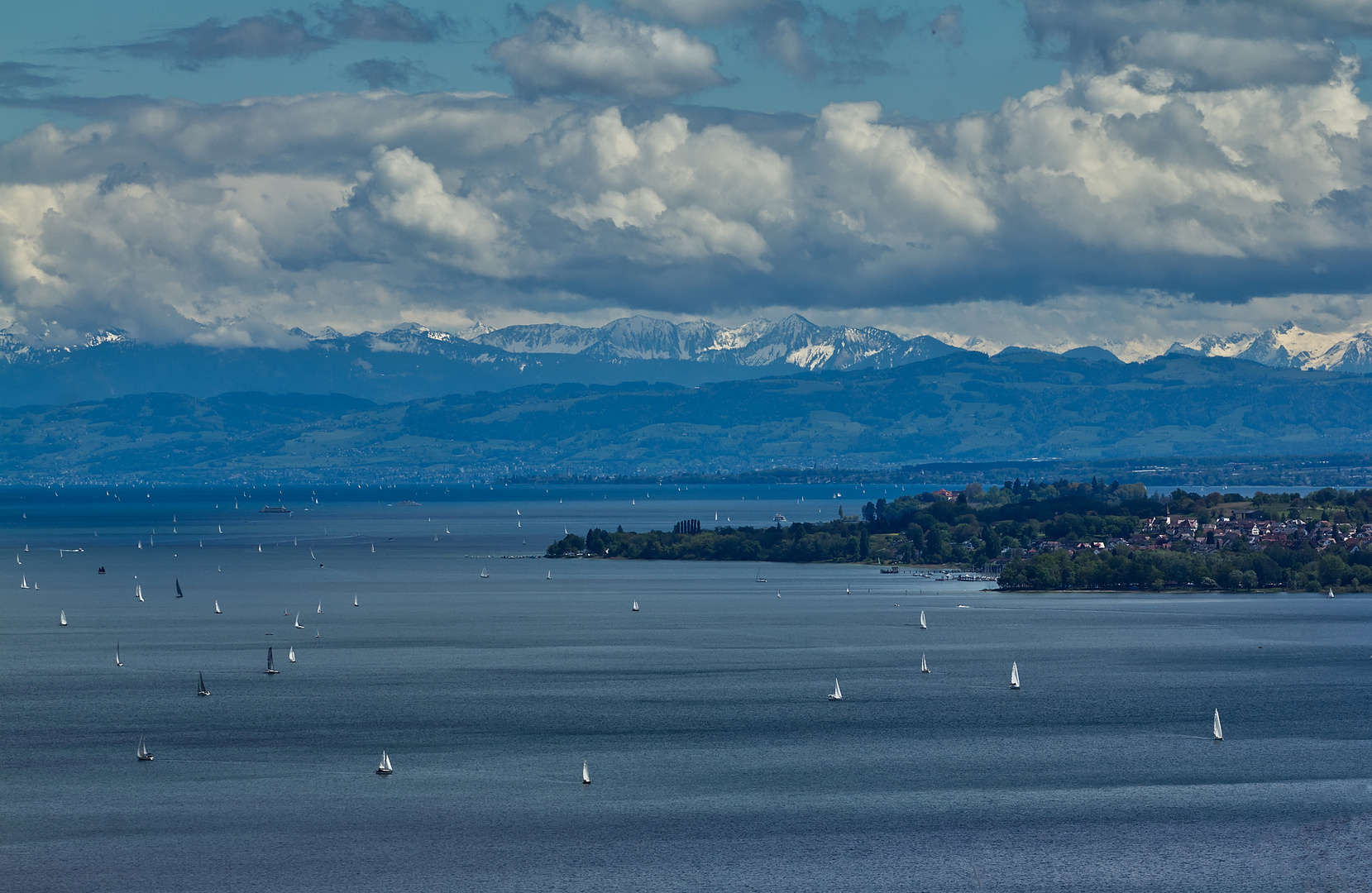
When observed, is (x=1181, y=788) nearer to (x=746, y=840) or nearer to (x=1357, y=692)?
(x=746, y=840)

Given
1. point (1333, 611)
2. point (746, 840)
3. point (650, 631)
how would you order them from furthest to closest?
point (1333, 611)
point (650, 631)
point (746, 840)

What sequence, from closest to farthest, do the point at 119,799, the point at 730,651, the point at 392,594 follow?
1. the point at 119,799
2. the point at 730,651
3. the point at 392,594

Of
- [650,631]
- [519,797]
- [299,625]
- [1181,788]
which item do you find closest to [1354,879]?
[1181,788]

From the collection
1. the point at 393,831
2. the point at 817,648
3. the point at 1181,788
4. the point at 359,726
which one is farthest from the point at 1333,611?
the point at 393,831

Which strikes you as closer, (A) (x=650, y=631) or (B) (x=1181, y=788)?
(B) (x=1181, y=788)

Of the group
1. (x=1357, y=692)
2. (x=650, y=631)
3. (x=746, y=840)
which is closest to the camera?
(x=746, y=840)

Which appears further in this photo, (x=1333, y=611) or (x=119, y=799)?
(x=1333, y=611)

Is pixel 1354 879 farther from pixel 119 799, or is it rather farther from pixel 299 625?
pixel 299 625
